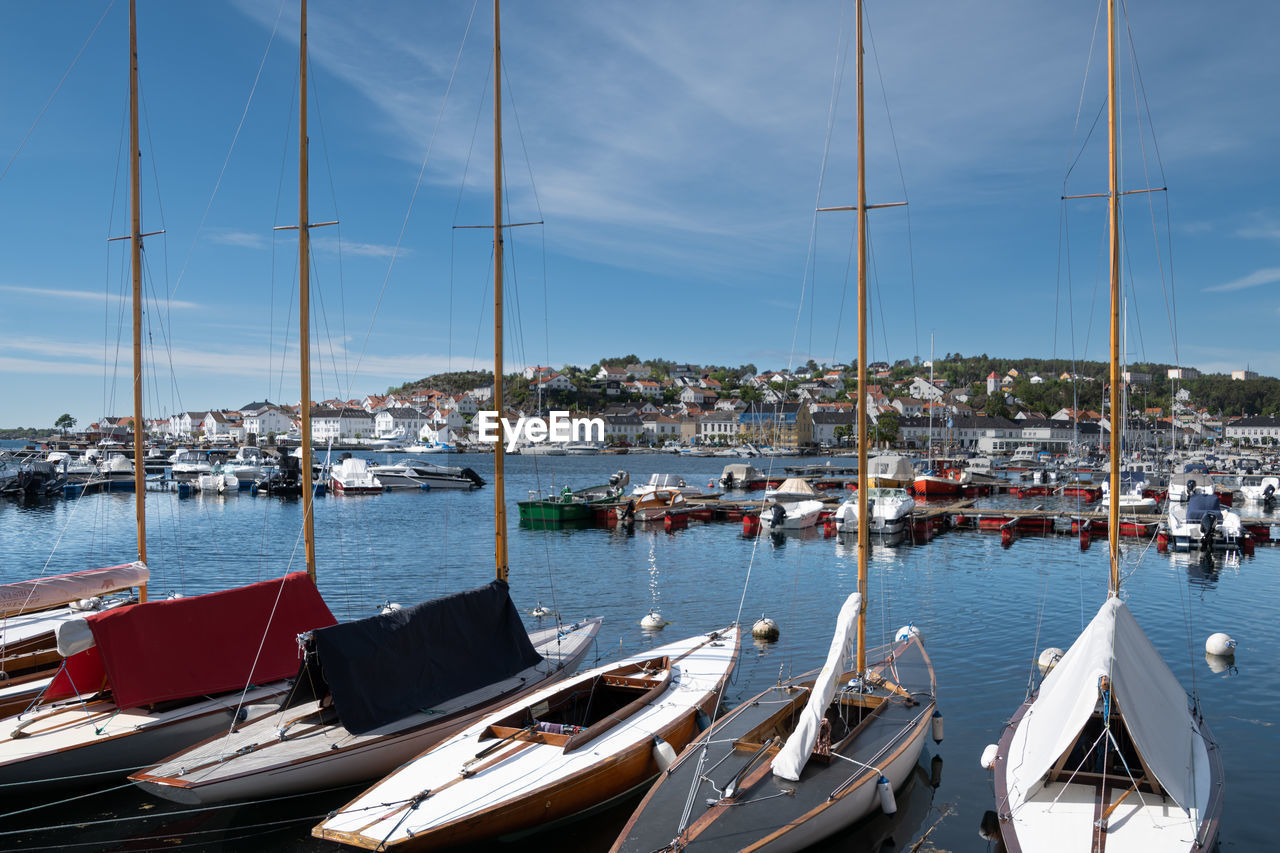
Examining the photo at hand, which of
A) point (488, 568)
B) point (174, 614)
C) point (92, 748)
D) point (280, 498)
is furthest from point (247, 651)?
point (280, 498)

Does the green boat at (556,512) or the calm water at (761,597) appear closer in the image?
the calm water at (761,597)

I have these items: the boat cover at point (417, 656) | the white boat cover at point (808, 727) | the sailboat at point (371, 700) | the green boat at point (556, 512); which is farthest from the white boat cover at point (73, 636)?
the green boat at point (556, 512)

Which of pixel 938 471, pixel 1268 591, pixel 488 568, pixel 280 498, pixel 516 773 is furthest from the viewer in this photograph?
pixel 938 471

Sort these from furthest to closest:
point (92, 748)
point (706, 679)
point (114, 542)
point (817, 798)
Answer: point (114, 542)
point (706, 679)
point (92, 748)
point (817, 798)

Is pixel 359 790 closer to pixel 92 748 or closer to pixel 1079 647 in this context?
pixel 92 748

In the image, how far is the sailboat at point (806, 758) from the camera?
9.66m

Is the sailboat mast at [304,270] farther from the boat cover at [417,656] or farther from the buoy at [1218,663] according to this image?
the buoy at [1218,663]

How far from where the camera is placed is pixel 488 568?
38344 millimetres

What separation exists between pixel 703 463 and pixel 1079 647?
13586cm

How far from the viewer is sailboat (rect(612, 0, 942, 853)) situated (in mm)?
9664

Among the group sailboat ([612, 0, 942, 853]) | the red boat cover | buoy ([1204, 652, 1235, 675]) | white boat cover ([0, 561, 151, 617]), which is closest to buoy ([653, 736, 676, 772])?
sailboat ([612, 0, 942, 853])

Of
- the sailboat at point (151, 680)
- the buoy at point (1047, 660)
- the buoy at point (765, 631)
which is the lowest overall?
the buoy at point (765, 631)

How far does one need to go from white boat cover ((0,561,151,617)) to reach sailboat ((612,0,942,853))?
1376 cm

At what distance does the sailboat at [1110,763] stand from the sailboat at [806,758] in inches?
62.1
